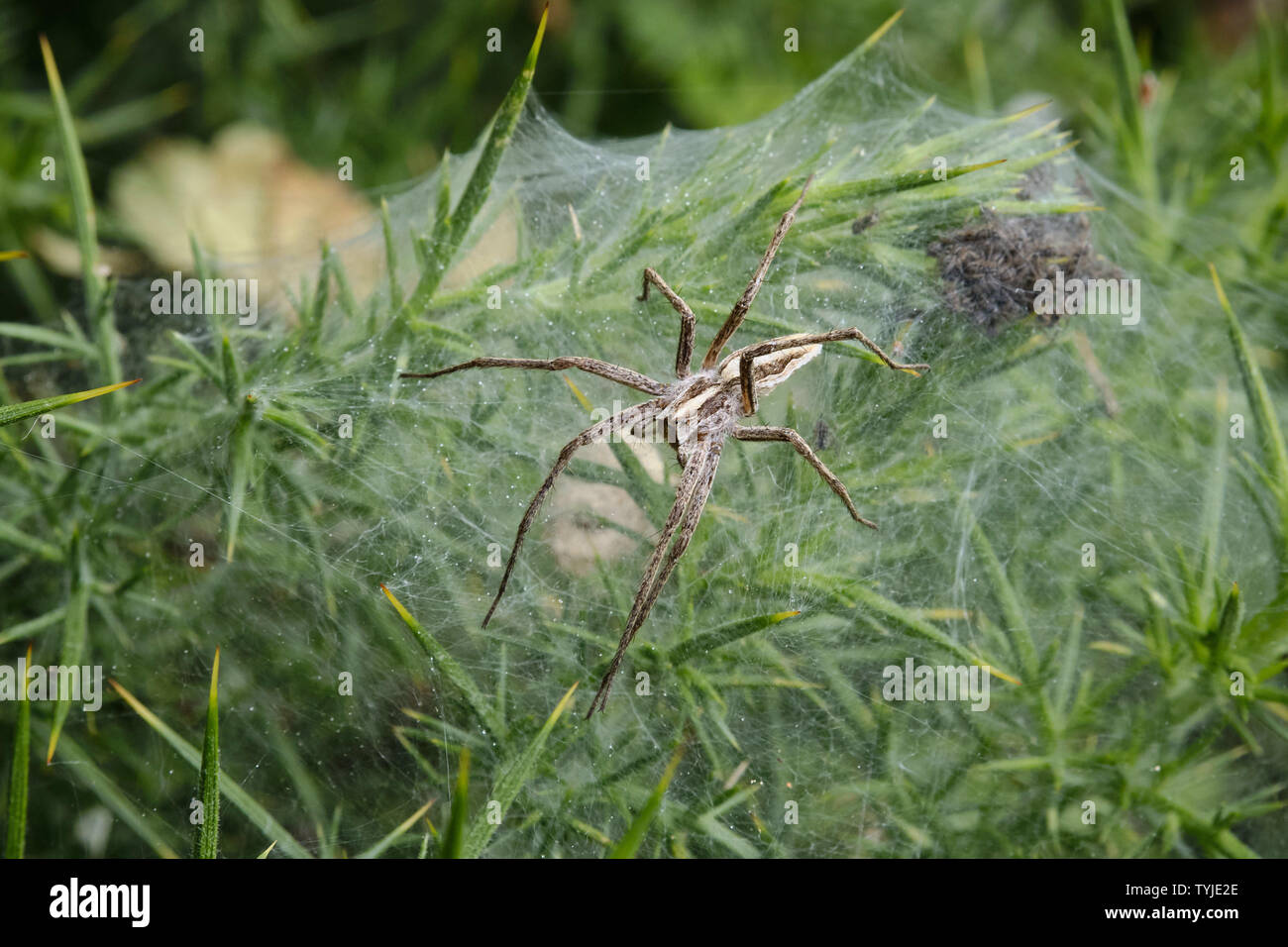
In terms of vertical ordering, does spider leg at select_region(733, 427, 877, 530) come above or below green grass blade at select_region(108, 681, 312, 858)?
above

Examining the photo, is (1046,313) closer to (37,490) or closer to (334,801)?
(334,801)

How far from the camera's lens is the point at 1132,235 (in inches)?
82.4

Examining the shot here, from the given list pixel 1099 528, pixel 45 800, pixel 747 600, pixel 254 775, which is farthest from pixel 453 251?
pixel 45 800

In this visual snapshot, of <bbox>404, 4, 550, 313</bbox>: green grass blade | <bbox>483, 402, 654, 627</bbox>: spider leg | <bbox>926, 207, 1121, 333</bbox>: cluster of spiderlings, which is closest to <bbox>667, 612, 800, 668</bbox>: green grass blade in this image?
<bbox>483, 402, 654, 627</bbox>: spider leg

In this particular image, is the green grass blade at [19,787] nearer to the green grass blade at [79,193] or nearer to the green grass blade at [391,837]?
the green grass blade at [391,837]

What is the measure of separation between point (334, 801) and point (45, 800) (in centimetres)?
77

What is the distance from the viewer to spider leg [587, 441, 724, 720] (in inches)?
59.5

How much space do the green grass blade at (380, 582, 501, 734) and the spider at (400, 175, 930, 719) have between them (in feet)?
0.50

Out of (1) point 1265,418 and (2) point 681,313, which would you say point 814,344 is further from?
(1) point 1265,418

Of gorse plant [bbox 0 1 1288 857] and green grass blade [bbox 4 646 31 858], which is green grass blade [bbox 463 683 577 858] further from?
green grass blade [bbox 4 646 31 858]

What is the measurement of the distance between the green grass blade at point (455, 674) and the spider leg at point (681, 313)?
0.74 metres

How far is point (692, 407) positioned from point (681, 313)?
0.61 ft
